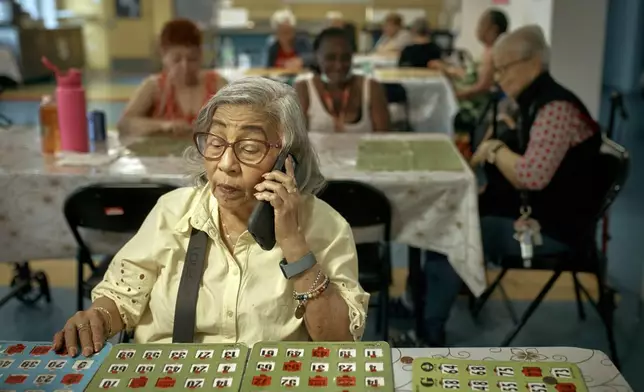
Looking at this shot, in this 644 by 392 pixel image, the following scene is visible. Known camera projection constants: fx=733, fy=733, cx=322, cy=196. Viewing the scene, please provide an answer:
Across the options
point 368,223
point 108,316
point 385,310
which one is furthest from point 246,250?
point 385,310

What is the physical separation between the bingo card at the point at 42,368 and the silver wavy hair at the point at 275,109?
1.44ft

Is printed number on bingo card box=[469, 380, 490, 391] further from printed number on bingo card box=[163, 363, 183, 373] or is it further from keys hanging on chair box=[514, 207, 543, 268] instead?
keys hanging on chair box=[514, 207, 543, 268]

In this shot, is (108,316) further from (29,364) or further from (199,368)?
(199,368)

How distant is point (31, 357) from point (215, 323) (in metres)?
0.36

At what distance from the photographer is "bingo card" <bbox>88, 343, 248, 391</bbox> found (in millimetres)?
1019

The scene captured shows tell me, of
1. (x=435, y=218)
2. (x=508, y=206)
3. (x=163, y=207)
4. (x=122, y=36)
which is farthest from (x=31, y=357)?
(x=122, y=36)

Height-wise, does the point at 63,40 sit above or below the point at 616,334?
above

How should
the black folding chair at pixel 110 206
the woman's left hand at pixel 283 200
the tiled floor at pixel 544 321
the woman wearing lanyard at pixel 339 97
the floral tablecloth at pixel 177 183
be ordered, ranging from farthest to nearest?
the woman wearing lanyard at pixel 339 97, the tiled floor at pixel 544 321, the floral tablecloth at pixel 177 183, the black folding chair at pixel 110 206, the woman's left hand at pixel 283 200

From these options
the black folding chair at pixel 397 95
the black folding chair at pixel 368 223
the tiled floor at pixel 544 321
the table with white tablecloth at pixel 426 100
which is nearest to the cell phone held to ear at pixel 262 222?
the black folding chair at pixel 368 223

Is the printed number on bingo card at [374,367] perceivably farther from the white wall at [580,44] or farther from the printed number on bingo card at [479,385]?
the white wall at [580,44]

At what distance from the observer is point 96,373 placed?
1.07 metres

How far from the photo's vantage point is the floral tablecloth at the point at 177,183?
2354 millimetres

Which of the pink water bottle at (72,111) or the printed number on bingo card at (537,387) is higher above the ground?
the pink water bottle at (72,111)

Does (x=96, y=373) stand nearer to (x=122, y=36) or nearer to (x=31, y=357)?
(x=31, y=357)
